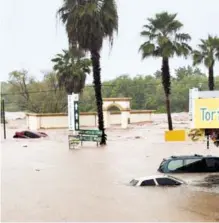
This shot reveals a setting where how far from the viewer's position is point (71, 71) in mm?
59094

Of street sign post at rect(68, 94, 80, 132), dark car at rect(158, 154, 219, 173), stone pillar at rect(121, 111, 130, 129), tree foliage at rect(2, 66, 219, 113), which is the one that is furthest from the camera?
tree foliage at rect(2, 66, 219, 113)

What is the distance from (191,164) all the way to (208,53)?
30.2 m

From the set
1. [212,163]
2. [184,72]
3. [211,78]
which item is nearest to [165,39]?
[211,78]

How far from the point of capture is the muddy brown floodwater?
15.4 metres

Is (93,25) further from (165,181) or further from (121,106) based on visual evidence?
(121,106)

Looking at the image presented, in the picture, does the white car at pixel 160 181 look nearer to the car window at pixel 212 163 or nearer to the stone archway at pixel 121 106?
the car window at pixel 212 163

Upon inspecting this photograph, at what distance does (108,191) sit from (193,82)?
83674 mm

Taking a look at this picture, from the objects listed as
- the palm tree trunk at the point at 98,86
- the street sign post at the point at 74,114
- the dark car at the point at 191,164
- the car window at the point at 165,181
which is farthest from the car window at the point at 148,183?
the street sign post at the point at 74,114

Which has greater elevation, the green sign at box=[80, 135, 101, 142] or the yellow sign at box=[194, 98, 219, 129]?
the yellow sign at box=[194, 98, 219, 129]

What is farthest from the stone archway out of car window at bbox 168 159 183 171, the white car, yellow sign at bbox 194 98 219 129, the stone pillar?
yellow sign at bbox 194 98 219 129

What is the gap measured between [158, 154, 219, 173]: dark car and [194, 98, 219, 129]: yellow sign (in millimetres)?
4847

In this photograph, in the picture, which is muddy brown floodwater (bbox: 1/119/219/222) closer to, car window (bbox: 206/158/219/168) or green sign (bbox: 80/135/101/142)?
car window (bbox: 206/158/219/168)

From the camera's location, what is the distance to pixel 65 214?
608 inches

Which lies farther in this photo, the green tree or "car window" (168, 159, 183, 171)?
the green tree
